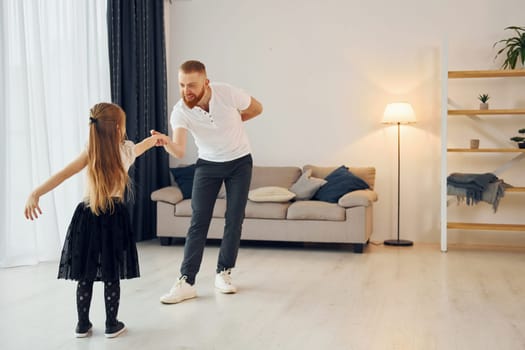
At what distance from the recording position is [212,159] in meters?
3.73

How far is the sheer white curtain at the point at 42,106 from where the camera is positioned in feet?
15.2

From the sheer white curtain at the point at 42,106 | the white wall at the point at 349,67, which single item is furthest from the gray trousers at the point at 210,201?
the white wall at the point at 349,67

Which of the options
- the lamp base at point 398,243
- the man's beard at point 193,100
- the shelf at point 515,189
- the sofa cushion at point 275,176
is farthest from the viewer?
the sofa cushion at point 275,176

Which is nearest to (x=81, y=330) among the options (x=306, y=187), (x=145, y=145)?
(x=145, y=145)

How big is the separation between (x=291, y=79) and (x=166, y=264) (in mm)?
2370

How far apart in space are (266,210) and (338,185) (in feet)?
2.15

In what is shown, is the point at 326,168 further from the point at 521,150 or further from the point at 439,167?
the point at 521,150

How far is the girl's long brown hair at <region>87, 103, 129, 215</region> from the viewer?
2.95m

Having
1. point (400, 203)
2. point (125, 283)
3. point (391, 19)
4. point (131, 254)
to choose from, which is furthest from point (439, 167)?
point (131, 254)

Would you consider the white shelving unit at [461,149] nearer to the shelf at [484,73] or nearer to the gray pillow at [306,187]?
the shelf at [484,73]

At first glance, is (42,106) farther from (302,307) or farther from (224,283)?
(302,307)

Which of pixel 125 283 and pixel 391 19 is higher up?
pixel 391 19

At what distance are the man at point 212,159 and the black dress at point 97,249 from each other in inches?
25.7

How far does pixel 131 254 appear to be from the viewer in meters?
3.03
